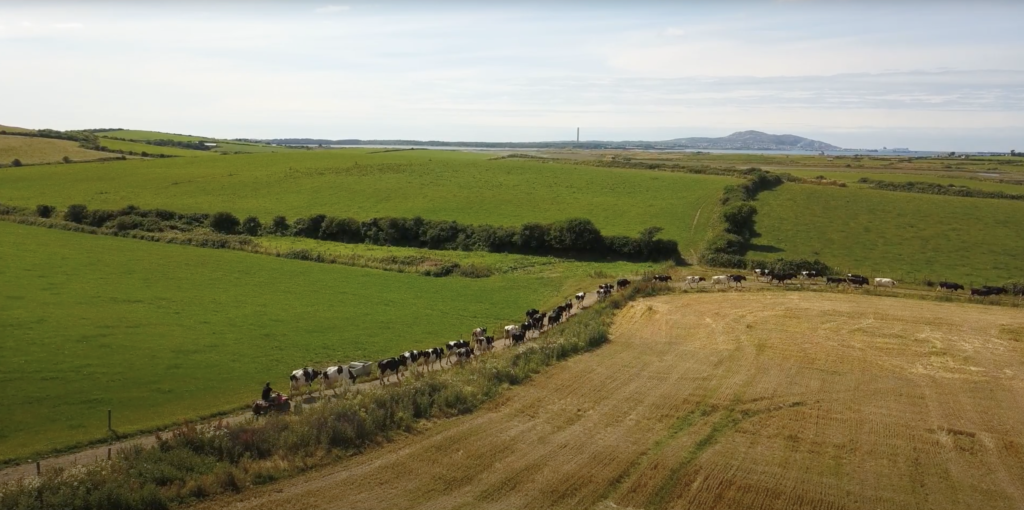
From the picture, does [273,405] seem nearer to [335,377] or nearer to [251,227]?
[335,377]

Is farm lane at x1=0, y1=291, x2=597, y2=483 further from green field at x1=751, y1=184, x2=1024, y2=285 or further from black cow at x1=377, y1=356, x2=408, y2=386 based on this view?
green field at x1=751, y1=184, x2=1024, y2=285

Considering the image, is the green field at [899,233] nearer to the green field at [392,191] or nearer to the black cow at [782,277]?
the black cow at [782,277]

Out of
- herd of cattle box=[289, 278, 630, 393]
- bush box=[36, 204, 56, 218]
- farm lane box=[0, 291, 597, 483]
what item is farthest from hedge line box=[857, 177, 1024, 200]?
bush box=[36, 204, 56, 218]

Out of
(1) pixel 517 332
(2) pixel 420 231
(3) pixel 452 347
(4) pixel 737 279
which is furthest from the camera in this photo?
(2) pixel 420 231

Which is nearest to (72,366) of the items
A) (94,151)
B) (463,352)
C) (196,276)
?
(463,352)

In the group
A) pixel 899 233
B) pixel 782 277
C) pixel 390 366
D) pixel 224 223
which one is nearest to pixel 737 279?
pixel 782 277

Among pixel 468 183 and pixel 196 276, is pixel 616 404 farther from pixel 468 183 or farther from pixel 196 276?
pixel 468 183
